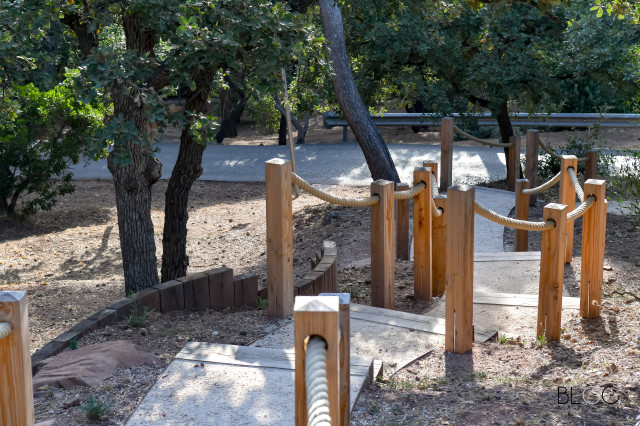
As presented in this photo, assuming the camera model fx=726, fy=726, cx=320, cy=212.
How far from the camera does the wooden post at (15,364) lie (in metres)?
2.52

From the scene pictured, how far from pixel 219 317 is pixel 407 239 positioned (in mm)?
3355

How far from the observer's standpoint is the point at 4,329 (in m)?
2.49

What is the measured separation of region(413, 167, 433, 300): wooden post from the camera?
6.30 meters

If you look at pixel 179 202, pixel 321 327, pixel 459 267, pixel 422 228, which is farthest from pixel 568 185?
pixel 321 327

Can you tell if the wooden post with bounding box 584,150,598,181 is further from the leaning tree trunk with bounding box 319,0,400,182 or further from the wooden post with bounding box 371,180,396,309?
the wooden post with bounding box 371,180,396,309

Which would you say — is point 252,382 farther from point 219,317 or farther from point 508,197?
point 508,197

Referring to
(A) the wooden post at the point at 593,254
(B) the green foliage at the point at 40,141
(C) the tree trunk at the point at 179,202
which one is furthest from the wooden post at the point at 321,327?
(B) the green foliage at the point at 40,141

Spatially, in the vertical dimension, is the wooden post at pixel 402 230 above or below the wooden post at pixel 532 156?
below

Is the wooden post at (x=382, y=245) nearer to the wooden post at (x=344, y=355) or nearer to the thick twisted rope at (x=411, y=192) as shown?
the thick twisted rope at (x=411, y=192)

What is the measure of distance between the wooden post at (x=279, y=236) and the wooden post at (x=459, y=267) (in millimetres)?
1114

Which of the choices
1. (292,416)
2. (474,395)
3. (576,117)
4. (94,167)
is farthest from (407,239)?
(94,167)

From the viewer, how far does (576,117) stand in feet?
47.7

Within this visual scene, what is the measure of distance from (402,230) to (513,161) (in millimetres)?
4122

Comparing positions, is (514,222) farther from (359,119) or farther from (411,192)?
(359,119)
